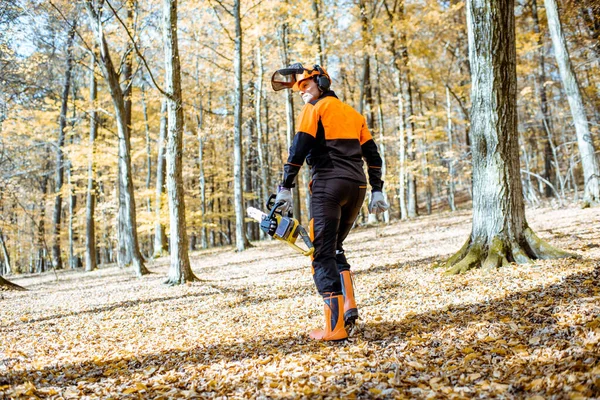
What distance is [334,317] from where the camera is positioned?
3.46 m

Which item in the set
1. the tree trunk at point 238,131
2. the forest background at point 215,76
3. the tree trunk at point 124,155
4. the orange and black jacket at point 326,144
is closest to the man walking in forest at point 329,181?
the orange and black jacket at point 326,144

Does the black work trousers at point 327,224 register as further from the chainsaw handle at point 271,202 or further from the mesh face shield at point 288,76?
the mesh face shield at point 288,76

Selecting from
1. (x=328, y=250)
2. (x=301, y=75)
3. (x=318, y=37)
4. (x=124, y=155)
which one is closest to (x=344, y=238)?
(x=328, y=250)

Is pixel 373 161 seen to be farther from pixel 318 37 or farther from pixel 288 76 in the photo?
pixel 318 37

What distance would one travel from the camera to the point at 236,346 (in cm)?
384

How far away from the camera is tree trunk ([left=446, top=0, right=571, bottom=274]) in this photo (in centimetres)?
533

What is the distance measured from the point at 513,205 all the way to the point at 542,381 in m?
3.48

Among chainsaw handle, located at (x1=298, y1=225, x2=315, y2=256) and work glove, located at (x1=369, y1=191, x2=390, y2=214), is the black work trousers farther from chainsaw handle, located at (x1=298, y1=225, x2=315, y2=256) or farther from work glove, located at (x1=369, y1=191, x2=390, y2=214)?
work glove, located at (x1=369, y1=191, x2=390, y2=214)

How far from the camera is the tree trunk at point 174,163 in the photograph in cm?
818

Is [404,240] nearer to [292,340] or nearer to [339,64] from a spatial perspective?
[292,340]

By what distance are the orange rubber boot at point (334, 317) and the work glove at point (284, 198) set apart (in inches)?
32.3

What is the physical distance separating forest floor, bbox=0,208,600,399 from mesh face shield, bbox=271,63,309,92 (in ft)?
7.79

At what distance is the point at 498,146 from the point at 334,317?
135 inches

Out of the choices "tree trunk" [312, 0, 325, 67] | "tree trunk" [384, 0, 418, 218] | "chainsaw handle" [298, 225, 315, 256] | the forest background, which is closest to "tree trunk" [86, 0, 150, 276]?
the forest background
